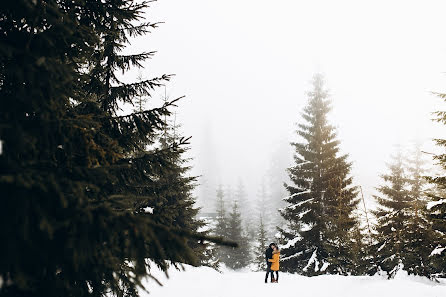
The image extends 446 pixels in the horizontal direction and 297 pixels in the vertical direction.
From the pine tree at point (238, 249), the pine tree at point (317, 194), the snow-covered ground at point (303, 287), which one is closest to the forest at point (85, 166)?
the snow-covered ground at point (303, 287)

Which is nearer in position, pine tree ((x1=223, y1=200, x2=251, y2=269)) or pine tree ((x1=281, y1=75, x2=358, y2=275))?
pine tree ((x1=281, y1=75, x2=358, y2=275))

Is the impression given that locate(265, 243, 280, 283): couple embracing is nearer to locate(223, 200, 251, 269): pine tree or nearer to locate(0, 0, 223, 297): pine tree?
locate(0, 0, 223, 297): pine tree

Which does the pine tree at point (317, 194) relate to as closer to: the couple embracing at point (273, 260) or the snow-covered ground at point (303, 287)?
the couple embracing at point (273, 260)

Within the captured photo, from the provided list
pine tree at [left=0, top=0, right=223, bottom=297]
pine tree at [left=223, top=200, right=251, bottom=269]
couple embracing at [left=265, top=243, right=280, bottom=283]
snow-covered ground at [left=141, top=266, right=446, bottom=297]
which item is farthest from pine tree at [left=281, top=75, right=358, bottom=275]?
pine tree at [left=0, top=0, right=223, bottom=297]

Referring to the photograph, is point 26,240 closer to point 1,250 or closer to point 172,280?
point 1,250

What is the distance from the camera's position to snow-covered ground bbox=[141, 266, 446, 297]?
7512mm

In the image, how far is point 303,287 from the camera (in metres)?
9.62

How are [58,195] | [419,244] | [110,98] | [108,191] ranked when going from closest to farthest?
[58,195] → [108,191] → [110,98] → [419,244]

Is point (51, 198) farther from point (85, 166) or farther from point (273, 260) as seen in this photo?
point (273, 260)

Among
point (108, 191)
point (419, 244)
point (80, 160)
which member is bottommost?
point (419, 244)

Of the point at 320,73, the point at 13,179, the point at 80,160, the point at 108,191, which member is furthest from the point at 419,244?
the point at 320,73

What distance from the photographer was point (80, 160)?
3209 mm

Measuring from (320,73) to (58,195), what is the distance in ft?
71.3

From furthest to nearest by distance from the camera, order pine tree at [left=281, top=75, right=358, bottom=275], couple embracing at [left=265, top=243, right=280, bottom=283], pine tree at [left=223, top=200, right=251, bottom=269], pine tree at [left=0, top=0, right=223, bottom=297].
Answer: pine tree at [left=223, top=200, right=251, bottom=269], pine tree at [left=281, top=75, right=358, bottom=275], couple embracing at [left=265, top=243, right=280, bottom=283], pine tree at [left=0, top=0, right=223, bottom=297]
